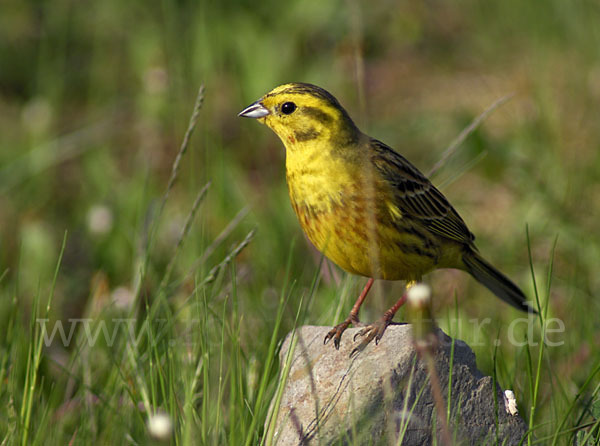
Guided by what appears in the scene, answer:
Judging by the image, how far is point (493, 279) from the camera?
433cm

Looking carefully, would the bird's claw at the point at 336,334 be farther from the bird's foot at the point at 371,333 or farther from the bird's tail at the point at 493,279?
the bird's tail at the point at 493,279

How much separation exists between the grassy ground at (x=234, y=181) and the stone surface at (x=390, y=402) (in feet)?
0.65

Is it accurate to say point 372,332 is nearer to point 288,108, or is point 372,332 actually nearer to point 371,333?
point 371,333

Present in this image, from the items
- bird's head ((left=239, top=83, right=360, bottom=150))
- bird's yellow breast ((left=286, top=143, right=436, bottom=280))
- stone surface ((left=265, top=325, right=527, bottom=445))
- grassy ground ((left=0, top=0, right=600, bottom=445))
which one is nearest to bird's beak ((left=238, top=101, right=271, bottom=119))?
bird's head ((left=239, top=83, right=360, bottom=150))

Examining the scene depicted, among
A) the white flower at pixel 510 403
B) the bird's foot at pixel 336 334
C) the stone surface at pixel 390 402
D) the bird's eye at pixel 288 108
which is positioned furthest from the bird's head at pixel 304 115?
the white flower at pixel 510 403

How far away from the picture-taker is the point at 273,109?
3729mm

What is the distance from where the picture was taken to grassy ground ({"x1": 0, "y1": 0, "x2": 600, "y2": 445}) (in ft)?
11.8

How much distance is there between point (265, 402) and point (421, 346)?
50.4 inches

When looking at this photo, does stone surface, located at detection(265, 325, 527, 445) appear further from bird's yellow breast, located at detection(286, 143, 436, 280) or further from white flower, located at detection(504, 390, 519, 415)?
bird's yellow breast, located at detection(286, 143, 436, 280)

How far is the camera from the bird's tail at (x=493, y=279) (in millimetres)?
4305

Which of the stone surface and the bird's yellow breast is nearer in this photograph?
the stone surface

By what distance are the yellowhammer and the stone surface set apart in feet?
0.61

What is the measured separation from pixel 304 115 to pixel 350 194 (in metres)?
0.42

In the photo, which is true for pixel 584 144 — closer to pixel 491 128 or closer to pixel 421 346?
pixel 491 128
